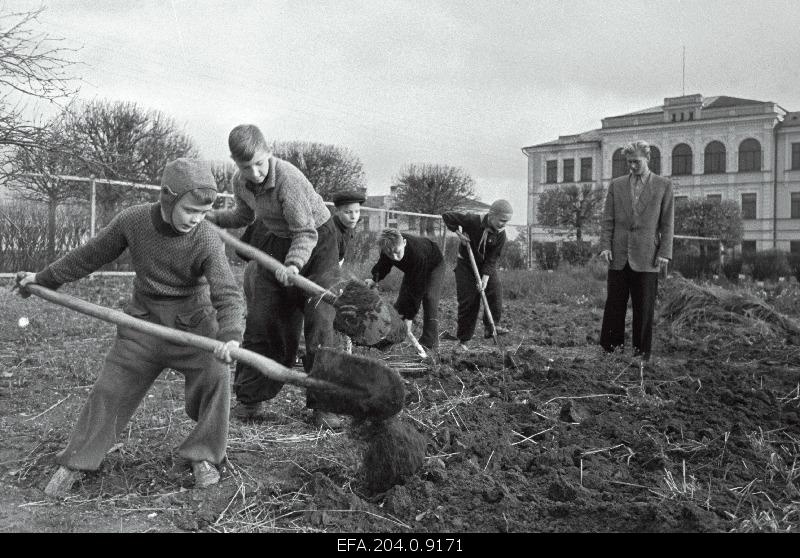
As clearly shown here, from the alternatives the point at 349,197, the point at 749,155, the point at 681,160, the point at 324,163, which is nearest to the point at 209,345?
the point at 349,197

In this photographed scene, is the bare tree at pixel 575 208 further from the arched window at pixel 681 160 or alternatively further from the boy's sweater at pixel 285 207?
the boy's sweater at pixel 285 207

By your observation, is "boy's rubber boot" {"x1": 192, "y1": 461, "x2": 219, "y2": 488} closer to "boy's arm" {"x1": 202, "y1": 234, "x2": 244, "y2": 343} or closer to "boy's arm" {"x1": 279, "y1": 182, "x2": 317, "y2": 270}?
"boy's arm" {"x1": 202, "y1": 234, "x2": 244, "y2": 343}

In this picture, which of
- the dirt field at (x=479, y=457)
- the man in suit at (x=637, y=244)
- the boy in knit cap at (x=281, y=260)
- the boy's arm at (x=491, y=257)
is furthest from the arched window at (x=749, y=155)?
the boy in knit cap at (x=281, y=260)

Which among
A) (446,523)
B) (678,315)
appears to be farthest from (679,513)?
(678,315)

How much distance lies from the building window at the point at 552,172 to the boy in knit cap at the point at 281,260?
4905 centimetres

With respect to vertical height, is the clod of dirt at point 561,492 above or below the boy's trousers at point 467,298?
below

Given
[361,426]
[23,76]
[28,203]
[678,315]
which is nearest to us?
[361,426]

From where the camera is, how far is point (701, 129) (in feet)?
152

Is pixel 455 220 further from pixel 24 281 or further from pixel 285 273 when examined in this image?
pixel 24 281

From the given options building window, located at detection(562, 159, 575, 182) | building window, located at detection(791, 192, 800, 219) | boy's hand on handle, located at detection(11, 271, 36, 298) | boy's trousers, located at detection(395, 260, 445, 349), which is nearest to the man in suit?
boy's trousers, located at detection(395, 260, 445, 349)

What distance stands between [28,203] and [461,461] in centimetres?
1067

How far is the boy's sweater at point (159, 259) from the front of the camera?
3.61 m

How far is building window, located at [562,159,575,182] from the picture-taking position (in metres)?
52.0
